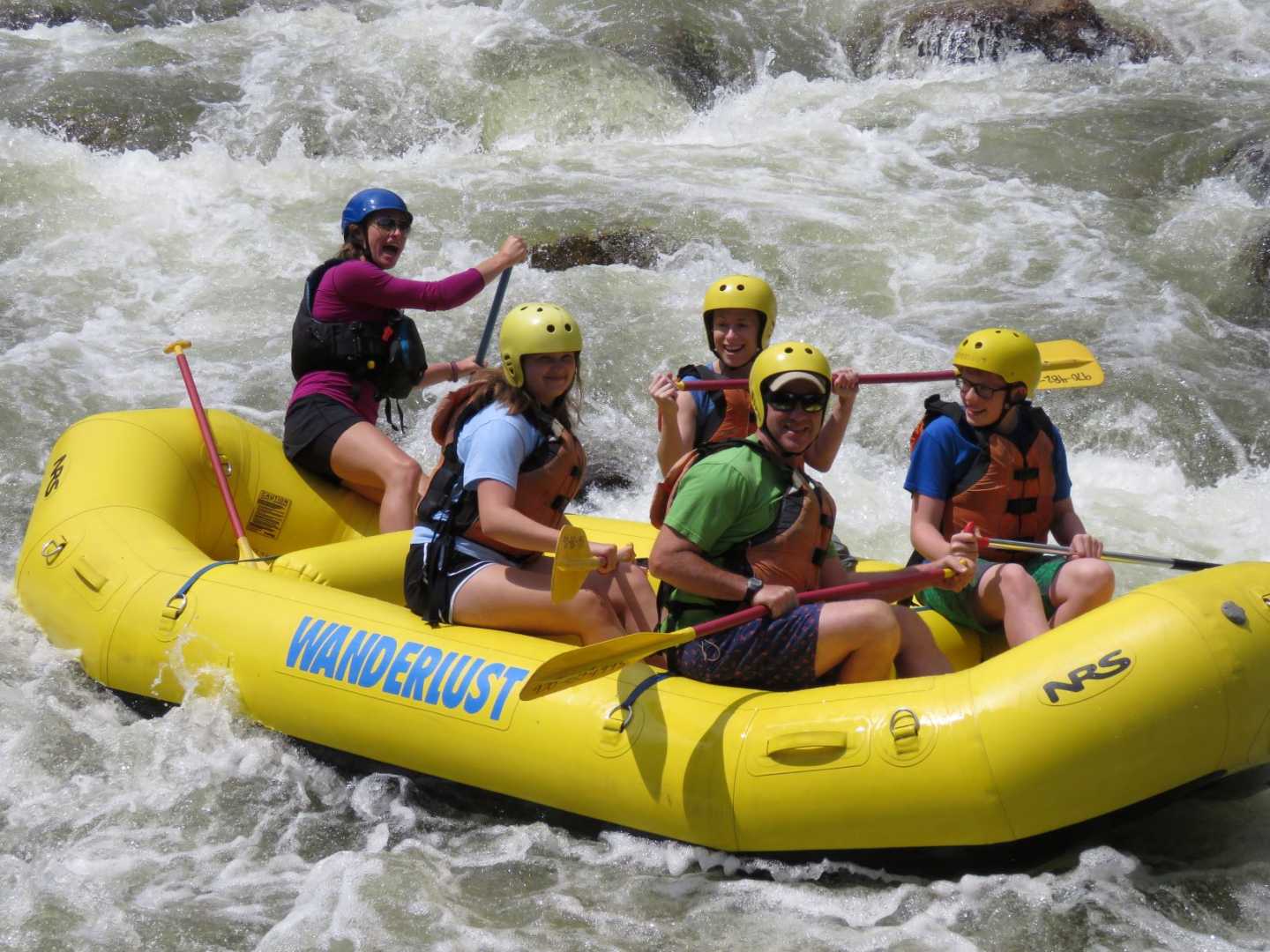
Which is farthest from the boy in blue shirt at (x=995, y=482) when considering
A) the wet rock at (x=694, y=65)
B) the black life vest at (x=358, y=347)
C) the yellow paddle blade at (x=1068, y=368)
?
the wet rock at (x=694, y=65)

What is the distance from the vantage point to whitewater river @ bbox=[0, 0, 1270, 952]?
3609 mm

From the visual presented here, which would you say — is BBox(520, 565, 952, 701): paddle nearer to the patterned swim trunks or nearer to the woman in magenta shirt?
the patterned swim trunks

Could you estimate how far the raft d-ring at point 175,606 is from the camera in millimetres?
4246

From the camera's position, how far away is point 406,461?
4.93 metres

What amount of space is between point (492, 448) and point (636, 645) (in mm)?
661

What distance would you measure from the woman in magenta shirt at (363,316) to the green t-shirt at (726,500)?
150 centimetres

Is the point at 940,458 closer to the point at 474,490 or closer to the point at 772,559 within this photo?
the point at 772,559

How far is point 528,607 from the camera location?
3.95 m

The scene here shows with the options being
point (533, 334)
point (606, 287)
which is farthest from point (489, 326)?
point (606, 287)

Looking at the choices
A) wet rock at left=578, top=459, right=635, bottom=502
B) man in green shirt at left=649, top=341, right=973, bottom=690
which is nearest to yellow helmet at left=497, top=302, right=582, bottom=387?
man in green shirt at left=649, top=341, right=973, bottom=690

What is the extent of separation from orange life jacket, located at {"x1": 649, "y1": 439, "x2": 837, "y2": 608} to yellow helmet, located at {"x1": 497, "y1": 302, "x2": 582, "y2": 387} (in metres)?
0.48

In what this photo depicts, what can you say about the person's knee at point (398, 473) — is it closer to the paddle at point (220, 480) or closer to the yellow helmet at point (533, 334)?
the paddle at point (220, 480)

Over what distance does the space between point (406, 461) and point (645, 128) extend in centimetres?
634

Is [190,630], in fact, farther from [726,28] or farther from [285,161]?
[726,28]
